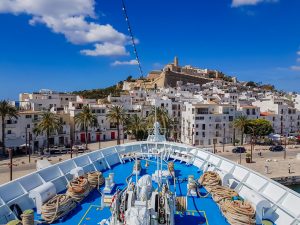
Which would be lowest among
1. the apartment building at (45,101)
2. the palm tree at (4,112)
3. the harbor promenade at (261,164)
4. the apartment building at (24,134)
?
the harbor promenade at (261,164)

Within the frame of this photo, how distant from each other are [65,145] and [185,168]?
5109cm

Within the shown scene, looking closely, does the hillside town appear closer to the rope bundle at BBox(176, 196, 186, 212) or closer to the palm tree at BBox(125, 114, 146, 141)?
the palm tree at BBox(125, 114, 146, 141)

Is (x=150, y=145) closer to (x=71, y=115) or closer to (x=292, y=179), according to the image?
(x=292, y=179)

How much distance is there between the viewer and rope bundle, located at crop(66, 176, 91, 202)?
14258mm

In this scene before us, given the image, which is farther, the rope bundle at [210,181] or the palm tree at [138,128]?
the palm tree at [138,128]

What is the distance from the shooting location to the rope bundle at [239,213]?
11.5 meters

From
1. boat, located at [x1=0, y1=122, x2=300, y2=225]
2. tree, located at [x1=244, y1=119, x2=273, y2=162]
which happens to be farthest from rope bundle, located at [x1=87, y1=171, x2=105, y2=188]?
tree, located at [x1=244, y1=119, x2=273, y2=162]

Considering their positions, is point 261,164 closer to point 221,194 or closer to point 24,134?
point 221,194

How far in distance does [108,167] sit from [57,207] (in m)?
9.07

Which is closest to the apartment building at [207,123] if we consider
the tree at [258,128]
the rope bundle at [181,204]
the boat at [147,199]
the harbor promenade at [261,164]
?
the tree at [258,128]

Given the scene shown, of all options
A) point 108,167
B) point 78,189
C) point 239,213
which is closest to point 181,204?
point 239,213

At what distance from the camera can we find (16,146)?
60.9 meters

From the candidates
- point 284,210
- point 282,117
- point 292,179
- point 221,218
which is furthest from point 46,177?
point 282,117

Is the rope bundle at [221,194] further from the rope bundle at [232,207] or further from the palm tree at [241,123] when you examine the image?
the palm tree at [241,123]
